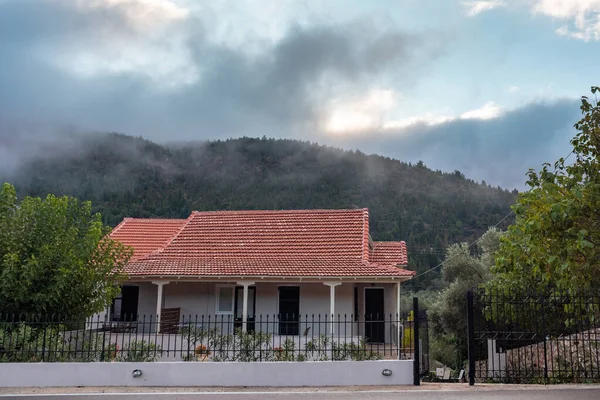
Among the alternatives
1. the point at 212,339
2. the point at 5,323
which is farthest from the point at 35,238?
the point at 212,339

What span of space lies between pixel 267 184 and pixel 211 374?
8177 centimetres

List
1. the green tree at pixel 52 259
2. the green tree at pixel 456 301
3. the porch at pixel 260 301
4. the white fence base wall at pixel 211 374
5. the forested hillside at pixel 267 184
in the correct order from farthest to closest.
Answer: the forested hillside at pixel 267 184 → the green tree at pixel 456 301 → the porch at pixel 260 301 → the green tree at pixel 52 259 → the white fence base wall at pixel 211 374

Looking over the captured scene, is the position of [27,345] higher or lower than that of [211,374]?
higher

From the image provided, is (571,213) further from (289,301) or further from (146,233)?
(146,233)

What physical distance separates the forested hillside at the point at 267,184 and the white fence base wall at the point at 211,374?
4406 cm

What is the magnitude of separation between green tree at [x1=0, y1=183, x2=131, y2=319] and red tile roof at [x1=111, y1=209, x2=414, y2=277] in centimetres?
436

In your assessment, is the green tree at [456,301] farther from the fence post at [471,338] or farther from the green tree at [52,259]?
the green tree at [52,259]

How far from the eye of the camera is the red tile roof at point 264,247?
19031mm

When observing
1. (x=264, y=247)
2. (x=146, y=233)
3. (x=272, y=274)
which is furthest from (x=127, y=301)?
(x=272, y=274)

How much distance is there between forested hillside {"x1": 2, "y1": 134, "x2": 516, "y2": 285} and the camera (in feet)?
229

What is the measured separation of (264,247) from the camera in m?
22.1

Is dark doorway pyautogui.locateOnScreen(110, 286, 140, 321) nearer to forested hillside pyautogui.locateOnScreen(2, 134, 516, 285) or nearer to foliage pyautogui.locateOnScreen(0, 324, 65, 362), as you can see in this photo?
foliage pyautogui.locateOnScreen(0, 324, 65, 362)

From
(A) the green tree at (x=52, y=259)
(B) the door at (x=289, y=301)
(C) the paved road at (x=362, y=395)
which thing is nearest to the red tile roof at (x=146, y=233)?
(B) the door at (x=289, y=301)

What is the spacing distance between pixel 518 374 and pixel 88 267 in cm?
1117
